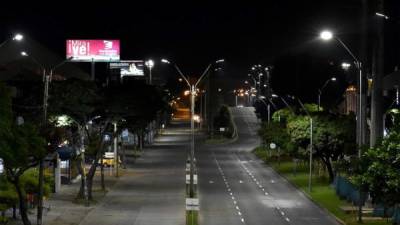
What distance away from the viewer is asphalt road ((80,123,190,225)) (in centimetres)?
5288

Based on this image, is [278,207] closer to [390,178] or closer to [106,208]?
[106,208]

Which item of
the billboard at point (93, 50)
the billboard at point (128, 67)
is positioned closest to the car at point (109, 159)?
the billboard at point (93, 50)

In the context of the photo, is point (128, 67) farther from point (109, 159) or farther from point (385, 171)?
point (385, 171)

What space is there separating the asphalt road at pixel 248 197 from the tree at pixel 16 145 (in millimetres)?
12125

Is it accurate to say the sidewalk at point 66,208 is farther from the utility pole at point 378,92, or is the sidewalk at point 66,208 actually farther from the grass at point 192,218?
the utility pole at point 378,92

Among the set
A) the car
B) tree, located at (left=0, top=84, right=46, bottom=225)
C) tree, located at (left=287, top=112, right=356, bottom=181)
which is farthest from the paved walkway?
tree, located at (left=287, top=112, right=356, bottom=181)

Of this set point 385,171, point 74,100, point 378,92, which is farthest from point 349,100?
point 385,171

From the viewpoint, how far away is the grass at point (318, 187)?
52.7m

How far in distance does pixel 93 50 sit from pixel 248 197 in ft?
178

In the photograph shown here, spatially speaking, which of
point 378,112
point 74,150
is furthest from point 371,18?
point 74,150

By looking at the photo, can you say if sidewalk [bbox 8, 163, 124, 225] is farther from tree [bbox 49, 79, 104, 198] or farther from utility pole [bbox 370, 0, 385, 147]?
utility pole [bbox 370, 0, 385, 147]

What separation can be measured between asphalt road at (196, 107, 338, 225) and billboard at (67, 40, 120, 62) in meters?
18.9

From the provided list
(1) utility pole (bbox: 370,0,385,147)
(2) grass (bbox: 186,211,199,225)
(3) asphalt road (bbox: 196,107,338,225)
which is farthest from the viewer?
(3) asphalt road (bbox: 196,107,338,225)

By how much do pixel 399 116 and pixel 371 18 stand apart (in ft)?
72.1
